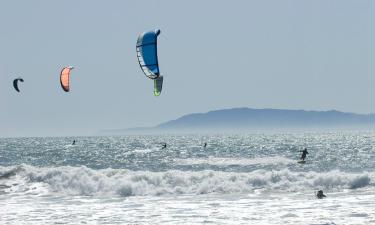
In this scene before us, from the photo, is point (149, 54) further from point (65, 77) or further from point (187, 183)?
point (187, 183)

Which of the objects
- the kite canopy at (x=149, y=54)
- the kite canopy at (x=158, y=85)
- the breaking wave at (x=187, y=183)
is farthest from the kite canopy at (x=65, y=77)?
the kite canopy at (x=158, y=85)

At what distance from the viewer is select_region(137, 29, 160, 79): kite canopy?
72.8 ft

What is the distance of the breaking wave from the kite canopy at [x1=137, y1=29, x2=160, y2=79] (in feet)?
26.7

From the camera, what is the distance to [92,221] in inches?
826

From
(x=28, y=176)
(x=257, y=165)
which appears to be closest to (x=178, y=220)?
(x=28, y=176)

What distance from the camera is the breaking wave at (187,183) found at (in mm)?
29328

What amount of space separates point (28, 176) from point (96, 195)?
28.6ft

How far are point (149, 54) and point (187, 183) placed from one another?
10.1 m

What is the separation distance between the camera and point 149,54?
22438 millimetres

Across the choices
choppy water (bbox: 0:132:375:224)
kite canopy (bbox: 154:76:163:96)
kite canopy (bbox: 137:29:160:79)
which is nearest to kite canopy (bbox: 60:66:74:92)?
choppy water (bbox: 0:132:375:224)

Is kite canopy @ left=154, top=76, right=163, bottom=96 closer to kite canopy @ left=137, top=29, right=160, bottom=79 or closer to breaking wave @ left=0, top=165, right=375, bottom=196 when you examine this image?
kite canopy @ left=137, top=29, right=160, bottom=79

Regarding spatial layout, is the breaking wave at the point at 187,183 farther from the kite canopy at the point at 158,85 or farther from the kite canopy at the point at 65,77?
the kite canopy at the point at 158,85

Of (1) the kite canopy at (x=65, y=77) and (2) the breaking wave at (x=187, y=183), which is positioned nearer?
(1) the kite canopy at (x=65, y=77)

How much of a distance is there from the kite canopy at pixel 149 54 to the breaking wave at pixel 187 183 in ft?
26.7
